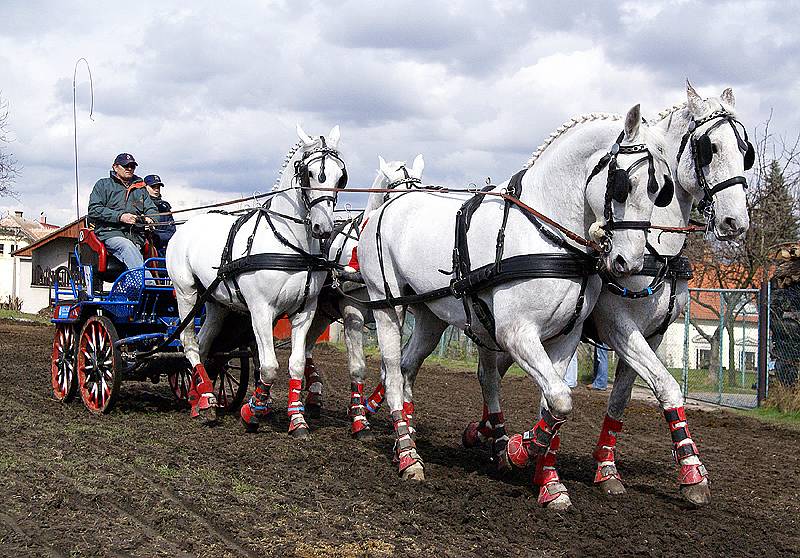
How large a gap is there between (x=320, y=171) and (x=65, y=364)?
413 centimetres

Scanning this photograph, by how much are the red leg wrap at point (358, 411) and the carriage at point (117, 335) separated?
151 cm

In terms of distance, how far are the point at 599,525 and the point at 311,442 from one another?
3288mm

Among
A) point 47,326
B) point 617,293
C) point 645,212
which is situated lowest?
point 47,326

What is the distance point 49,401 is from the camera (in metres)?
10.2

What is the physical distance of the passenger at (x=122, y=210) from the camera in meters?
Answer: 9.60

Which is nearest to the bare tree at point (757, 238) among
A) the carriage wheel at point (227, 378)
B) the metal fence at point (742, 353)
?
the metal fence at point (742, 353)

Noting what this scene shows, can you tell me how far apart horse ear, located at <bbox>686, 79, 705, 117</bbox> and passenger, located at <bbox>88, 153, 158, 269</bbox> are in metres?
5.86

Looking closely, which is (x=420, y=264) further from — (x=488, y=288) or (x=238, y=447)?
(x=238, y=447)

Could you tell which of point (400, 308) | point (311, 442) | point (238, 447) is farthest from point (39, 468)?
point (400, 308)

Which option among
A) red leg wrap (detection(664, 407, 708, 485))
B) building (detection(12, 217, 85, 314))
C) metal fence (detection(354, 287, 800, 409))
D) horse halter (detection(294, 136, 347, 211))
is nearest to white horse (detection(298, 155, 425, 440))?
horse halter (detection(294, 136, 347, 211))

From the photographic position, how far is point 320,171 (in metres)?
8.07

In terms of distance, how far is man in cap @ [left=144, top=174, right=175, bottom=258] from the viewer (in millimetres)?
10266

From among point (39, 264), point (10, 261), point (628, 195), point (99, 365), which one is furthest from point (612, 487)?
point (10, 261)

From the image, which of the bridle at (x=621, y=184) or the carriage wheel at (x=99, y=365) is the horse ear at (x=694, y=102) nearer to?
the bridle at (x=621, y=184)
